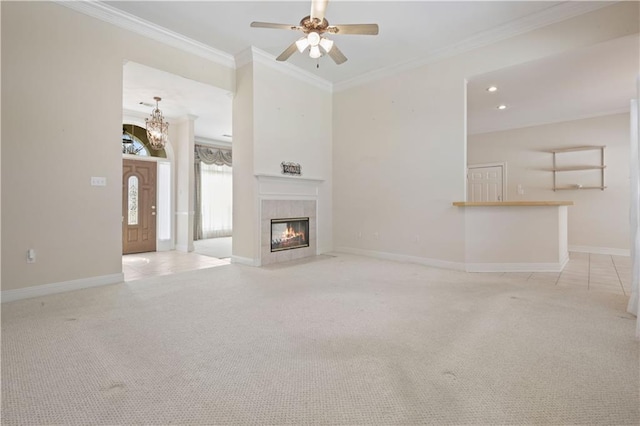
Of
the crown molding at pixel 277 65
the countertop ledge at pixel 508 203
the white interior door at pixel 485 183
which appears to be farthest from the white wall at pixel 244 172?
the white interior door at pixel 485 183

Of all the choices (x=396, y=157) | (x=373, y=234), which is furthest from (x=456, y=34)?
(x=373, y=234)

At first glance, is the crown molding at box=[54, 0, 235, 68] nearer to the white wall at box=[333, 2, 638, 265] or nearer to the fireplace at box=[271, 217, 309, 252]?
the white wall at box=[333, 2, 638, 265]

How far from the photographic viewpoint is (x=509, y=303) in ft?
10.2

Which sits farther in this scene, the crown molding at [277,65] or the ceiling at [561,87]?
the crown molding at [277,65]

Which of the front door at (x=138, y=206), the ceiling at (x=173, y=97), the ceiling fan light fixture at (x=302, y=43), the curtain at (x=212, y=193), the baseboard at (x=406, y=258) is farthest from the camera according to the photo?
the curtain at (x=212, y=193)

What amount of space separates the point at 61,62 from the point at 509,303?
5.54 m

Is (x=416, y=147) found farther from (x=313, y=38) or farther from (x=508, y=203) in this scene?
(x=313, y=38)

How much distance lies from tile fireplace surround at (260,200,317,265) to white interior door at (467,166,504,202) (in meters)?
4.72

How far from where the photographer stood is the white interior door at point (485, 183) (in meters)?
7.75

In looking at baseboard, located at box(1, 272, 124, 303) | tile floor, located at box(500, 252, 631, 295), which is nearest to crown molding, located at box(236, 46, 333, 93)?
baseboard, located at box(1, 272, 124, 303)

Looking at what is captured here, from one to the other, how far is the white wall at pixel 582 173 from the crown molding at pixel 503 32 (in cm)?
387

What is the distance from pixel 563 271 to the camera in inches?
181

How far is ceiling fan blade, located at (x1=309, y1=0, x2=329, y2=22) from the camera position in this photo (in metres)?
2.82

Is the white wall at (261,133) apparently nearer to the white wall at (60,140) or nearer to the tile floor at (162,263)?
the tile floor at (162,263)
